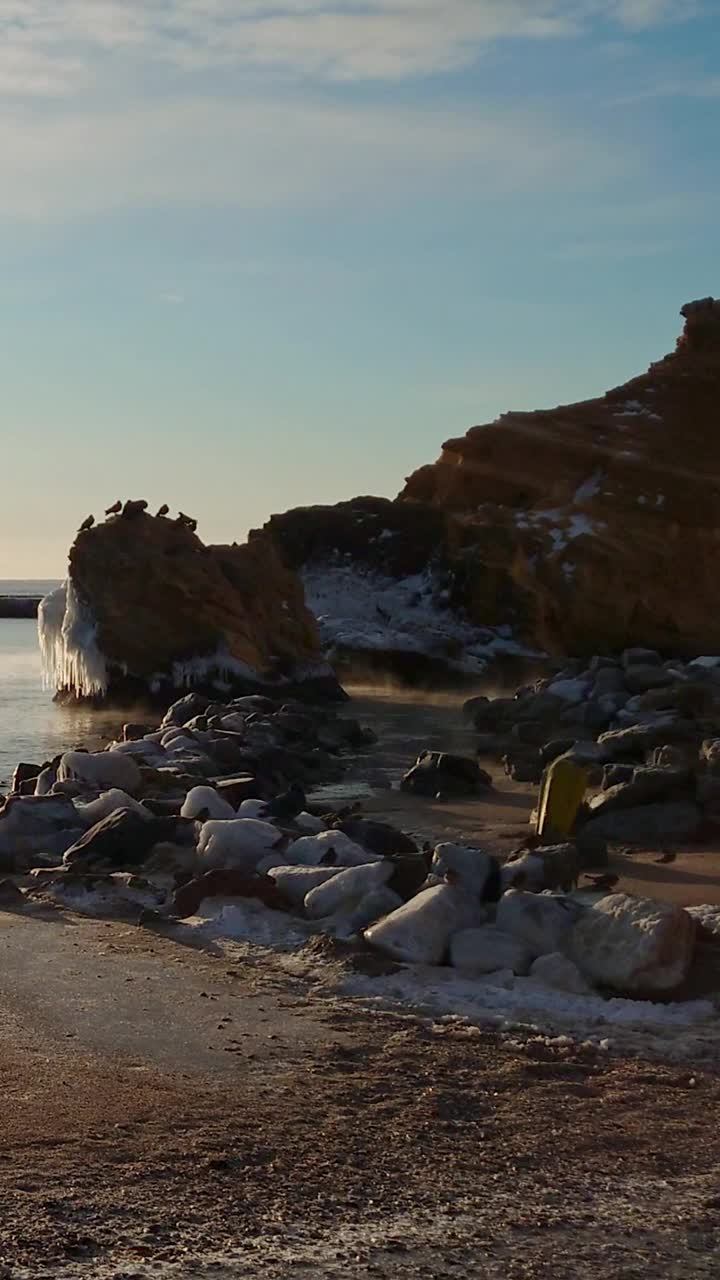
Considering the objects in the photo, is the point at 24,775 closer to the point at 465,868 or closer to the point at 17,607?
the point at 465,868

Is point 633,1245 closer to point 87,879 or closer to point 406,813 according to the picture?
point 87,879

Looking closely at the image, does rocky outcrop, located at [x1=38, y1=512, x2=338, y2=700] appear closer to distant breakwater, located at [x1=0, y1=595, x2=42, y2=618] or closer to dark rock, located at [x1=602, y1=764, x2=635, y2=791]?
dark rock, located at [x1=602, y1=764, x2=635, y2=791]

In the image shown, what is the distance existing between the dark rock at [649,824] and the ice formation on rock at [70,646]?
18.1 m

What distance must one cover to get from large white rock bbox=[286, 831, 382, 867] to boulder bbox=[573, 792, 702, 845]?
2633mm

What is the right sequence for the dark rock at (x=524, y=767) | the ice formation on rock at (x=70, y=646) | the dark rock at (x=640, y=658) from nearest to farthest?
the dark rock at (x=524, y=767) < the ice formation on rock at (x=70, y=646) < the dark rock at (x=640, y=658)

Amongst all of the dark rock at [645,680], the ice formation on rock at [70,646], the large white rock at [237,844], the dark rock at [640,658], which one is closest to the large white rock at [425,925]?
the large white rock at [237,844]

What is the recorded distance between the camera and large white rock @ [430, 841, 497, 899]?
8.18m

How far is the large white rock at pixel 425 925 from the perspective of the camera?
289 inches

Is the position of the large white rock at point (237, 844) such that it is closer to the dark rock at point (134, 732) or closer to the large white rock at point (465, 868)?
the large white rock at point (465, 868)

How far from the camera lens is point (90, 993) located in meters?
6.76

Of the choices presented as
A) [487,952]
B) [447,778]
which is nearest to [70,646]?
[447,778]

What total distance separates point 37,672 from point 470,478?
13405 millimetres

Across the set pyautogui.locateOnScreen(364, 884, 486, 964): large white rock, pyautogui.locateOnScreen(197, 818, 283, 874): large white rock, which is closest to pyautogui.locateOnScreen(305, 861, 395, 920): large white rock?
pyautogui.locateOnScreen(364, 884, 486, 964): large white rock

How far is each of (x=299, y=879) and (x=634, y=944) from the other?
2217 millimetres
